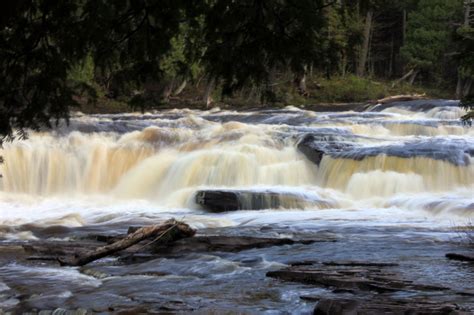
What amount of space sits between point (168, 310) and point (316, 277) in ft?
5.28

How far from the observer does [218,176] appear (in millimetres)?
16156

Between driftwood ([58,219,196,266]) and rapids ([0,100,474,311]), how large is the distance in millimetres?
420

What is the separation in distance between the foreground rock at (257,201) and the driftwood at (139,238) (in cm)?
459

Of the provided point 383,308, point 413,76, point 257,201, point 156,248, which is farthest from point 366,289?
point 413,76

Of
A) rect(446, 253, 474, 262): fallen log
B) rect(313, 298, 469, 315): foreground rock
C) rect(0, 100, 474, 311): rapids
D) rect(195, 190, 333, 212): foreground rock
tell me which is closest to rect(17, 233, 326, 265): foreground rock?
rect(0, 100, 474, 311): rapids

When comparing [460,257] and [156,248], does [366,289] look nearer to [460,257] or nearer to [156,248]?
[460,257]

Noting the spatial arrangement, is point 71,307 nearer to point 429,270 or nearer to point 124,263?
point 124,263

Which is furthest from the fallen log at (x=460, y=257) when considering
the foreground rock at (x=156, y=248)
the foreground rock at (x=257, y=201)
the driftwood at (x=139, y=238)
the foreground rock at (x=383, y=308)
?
the foreground rock at (x=257, y=201)

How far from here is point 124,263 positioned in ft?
24.8

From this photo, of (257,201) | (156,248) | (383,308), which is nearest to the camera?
(383,308)

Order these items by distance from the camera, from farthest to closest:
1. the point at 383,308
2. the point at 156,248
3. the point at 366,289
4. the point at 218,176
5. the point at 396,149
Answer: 1. the point at 218,176
2. the point at 396,149
3. the point at 156,248
4. the point at 366,289
5. the point at 383,308

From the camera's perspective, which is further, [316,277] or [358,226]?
[358,226]

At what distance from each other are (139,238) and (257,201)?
5.45 metres

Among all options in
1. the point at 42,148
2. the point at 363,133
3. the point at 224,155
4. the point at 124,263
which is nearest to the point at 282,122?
the point at 363,133
